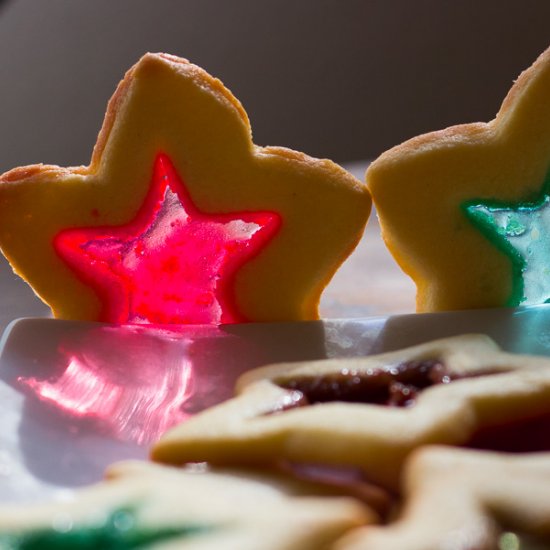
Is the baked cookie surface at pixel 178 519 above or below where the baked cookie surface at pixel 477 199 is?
below

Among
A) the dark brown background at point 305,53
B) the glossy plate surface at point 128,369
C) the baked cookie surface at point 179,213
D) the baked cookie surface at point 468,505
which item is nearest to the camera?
the baked cookie surface at point 468,505

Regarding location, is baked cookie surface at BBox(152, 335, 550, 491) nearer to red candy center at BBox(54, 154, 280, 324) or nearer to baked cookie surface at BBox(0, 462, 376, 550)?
baked cookie surface at BBox(0, 462, 376, 550)

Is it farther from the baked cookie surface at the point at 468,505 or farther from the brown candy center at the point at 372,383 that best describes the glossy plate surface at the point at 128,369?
the baked cookie surface at the point at 468,505

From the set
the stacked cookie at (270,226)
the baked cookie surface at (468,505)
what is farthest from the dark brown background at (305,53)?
the baked cookie surface at (468,505)

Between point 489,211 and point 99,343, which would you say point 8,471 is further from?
point 489,211

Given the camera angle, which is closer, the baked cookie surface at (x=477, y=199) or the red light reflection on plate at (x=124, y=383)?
the red light reflection on plate at (x=124, y=383)

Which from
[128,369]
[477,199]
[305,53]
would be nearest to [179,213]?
[128,369]

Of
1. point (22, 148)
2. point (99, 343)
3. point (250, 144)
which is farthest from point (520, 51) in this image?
point (99, 343)
